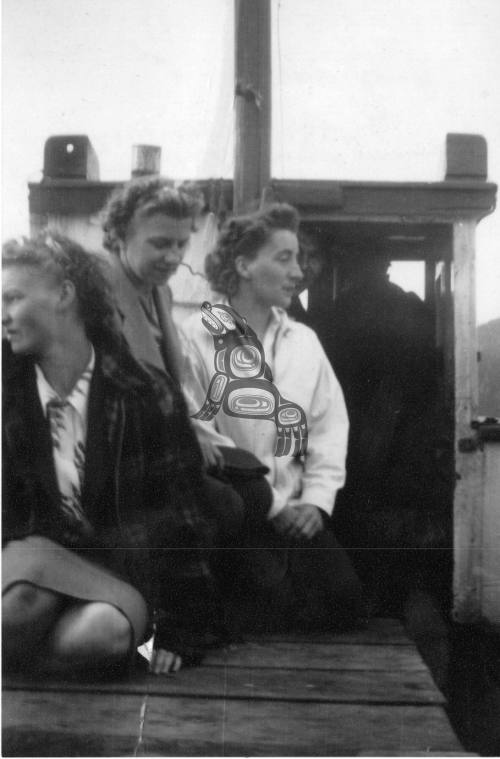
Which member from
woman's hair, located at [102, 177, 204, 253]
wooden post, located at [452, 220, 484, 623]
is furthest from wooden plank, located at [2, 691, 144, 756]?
woman's hair, located at [102, 177, 204, 253]

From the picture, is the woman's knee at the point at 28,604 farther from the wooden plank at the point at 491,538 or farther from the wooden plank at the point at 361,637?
the wooden plank at the point at 491,538

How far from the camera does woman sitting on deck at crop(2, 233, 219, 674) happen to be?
2559mm

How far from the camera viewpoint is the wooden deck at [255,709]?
2.37 meters

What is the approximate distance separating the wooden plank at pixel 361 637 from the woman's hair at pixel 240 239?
3.90ft

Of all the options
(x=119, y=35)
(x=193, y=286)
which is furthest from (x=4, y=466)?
(x=119, y=35)

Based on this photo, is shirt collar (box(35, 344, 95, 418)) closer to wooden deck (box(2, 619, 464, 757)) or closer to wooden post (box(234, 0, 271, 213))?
wooden post (box(234, 0, 271, 213))

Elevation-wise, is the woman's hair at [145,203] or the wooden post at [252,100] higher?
the wooden post at [252,100]

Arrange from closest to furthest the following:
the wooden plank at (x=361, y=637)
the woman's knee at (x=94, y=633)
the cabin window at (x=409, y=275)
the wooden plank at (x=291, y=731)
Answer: the wooden plank at (x=291, y=731) → the woman's knee at (x=94, y=633) → the wooden plank at (x=361, y=637) → the cabin window at (x=409, y=275)

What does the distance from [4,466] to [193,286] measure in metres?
0.91

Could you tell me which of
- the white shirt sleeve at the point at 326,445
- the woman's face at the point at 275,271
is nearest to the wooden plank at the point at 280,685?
the white shirt sleeve at the point at 326,445

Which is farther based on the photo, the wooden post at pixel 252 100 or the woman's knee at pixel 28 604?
the wooden post at pixel 252 100

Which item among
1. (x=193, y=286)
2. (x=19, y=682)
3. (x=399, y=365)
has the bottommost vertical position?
(x=19, y=682)

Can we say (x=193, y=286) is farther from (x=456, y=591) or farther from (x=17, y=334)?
(x=456, y=591)

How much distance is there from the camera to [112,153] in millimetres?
2734
